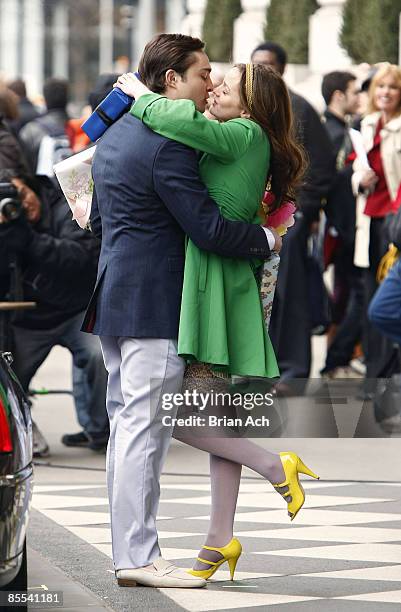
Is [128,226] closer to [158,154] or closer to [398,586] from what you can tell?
[158,154]

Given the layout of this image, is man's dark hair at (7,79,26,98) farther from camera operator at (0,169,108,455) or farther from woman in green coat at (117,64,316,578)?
woman in green coat at (117,64,316,578)

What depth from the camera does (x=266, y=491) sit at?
848cm

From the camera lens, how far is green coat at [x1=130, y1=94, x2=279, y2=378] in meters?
6.00

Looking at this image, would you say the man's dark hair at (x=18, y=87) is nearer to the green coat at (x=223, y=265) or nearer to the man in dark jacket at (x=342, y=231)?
the man in dark jacket at (x=342, y=231)

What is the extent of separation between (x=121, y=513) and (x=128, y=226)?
1.01 metres

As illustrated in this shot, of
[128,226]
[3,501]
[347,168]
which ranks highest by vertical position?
[128,226]

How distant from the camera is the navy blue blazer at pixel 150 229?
6.02 m

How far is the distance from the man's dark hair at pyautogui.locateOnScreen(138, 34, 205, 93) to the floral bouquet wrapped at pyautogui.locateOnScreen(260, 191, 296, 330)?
585 millimetres

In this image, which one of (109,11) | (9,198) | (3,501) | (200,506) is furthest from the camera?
(109,11)

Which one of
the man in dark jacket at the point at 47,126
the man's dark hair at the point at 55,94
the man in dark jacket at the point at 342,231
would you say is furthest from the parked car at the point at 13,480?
the man's dark hair at the point at 55,94

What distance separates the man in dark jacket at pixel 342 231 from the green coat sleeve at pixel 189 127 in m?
5.94

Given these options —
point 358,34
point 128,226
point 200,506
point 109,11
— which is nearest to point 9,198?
point 200,506

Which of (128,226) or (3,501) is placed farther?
(128,226)

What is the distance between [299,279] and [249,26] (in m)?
13.9
